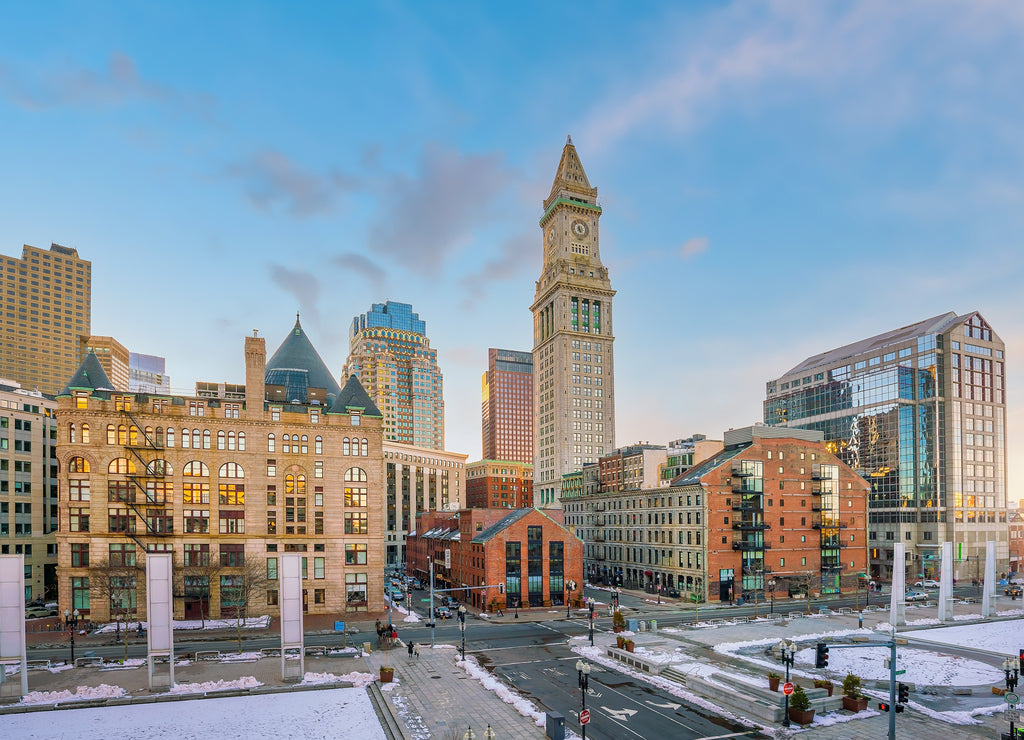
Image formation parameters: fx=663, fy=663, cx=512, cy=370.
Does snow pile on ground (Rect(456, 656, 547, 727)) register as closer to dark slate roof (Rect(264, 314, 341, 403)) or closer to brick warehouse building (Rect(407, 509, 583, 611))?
brick warehouse building (Rect(407, 509, 583, 611))

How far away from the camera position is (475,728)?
35531mm

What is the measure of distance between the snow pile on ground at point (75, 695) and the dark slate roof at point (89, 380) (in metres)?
37.7

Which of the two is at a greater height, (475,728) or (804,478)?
(804,478)

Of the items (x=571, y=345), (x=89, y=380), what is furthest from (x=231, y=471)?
(x=571, y=345)

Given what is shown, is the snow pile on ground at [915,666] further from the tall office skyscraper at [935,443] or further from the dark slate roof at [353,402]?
the tall office skyscraper at [935,443]

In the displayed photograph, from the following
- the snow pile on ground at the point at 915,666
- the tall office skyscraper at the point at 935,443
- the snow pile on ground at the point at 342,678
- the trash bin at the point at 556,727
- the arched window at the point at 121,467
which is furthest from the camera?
the tall office skyscraper at the point at 935,443

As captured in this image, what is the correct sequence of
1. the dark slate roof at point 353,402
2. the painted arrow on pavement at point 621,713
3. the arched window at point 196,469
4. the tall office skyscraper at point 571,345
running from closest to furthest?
the painted arrow on pavement at point 621,713
the arched window at point 196,469
the dark slate roof at point 353,402
the tall office skyscraper at point 571,345

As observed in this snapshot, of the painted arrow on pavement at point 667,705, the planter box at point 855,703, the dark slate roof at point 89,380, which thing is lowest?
the painted arrow on pavement at point 667,705

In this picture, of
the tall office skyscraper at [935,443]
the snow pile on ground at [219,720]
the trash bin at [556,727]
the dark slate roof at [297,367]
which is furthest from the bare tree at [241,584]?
the tall office skyscraper at [935,443]

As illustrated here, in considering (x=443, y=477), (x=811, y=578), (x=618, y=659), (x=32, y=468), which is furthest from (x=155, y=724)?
(x=443, y=477)

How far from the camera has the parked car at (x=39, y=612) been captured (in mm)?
74000

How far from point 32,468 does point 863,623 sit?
103 m

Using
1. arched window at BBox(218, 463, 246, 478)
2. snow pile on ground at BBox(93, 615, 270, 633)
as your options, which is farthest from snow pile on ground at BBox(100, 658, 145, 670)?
arched window at BBox(218, 463, 246, 478)

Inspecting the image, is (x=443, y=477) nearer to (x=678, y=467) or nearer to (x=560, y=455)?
(x=560, y=455)
